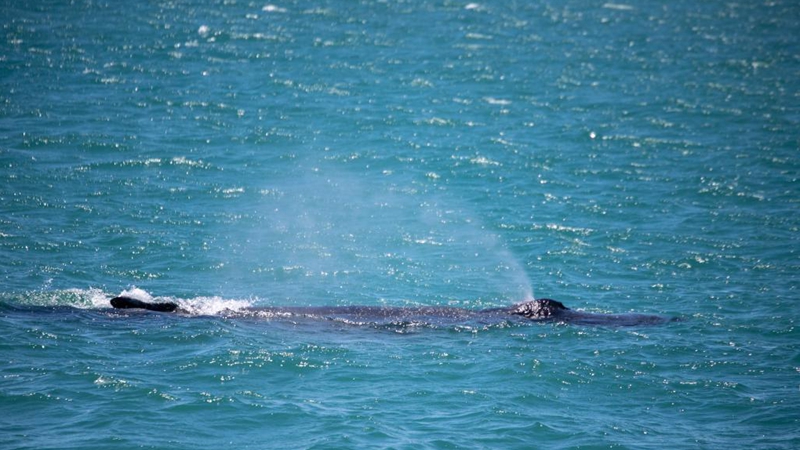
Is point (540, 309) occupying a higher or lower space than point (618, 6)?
lower

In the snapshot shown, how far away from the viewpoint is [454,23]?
53.6m

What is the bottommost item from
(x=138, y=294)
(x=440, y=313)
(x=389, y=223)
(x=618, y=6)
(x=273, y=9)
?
(x=440, y=313)

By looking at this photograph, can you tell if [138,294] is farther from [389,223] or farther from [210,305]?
[389,223]

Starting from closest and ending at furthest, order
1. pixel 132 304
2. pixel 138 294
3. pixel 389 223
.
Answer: pixel 132 304 → pixel 138 294 → pixel 389 223

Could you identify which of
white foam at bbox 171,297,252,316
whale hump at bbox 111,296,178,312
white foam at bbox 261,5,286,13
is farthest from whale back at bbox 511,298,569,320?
white foam at bbox 261,5,286,13

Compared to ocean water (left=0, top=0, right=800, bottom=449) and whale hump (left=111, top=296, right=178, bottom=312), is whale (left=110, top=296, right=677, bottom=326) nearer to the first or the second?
whale hump (left=111, top=296, right=178, bottom=312)

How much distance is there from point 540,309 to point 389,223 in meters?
8.66

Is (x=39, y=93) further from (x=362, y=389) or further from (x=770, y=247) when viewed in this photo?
(x=770, y=247)

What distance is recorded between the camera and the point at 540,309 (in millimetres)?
21984

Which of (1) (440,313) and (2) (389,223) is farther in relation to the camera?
(2) (389,223)

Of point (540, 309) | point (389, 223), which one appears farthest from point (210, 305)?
point (389, 223)

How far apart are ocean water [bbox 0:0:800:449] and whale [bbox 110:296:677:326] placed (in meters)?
0.42

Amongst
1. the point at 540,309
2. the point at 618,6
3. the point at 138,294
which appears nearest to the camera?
the point at 540,309

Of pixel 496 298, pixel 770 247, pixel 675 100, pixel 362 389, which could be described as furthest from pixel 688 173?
pixel 362 389
